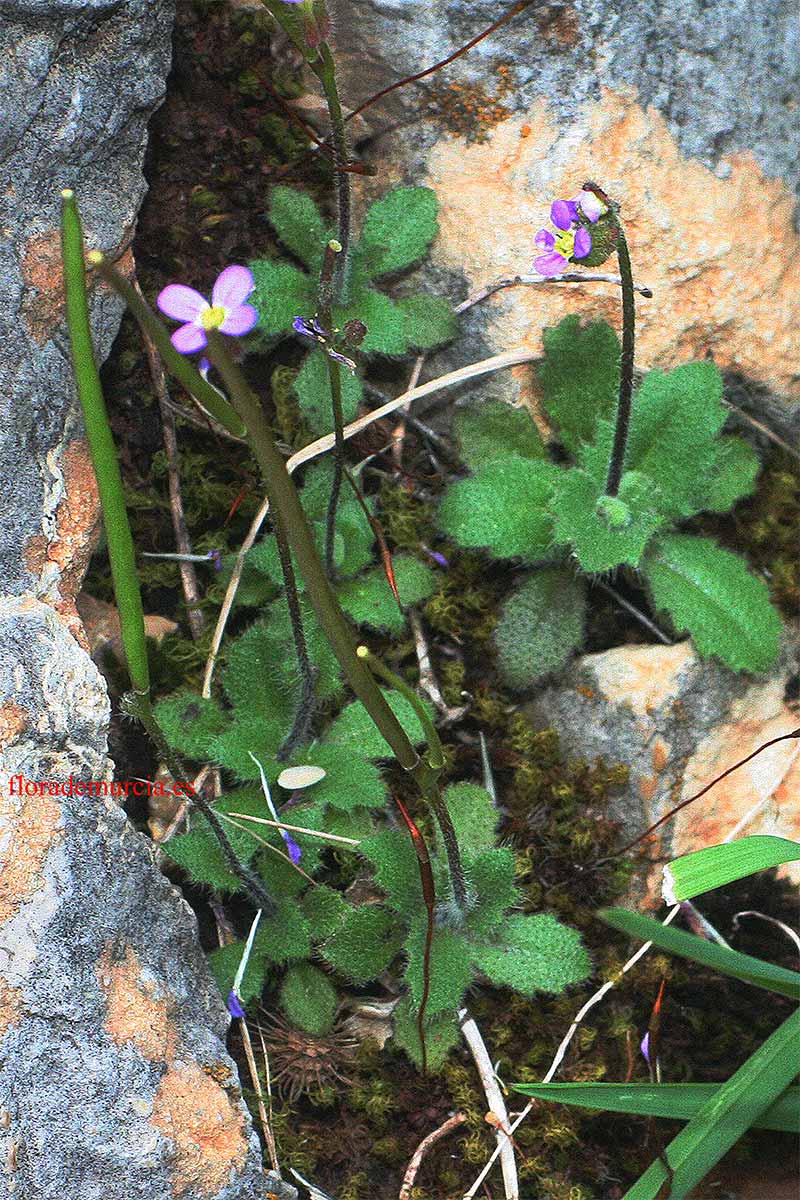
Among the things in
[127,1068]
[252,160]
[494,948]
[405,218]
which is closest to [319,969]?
[494,948]

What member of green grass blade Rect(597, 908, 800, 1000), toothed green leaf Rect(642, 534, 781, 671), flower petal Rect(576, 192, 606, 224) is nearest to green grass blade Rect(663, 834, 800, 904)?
green grass blade Rect(597, 908, 800, 1000)

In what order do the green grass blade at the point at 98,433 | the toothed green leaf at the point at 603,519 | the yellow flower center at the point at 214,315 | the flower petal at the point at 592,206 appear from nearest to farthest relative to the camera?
the green grass blade at the point at 98,433
the yellow flower center at the point at 214,315
the flower petal at the point at 592,206
the toothed green leaf at the point at 603,519

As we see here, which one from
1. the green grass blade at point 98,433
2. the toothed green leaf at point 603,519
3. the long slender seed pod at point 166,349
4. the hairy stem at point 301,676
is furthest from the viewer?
the toothed green leaf at point 603,519

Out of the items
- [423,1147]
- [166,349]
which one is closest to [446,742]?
[423,1147]

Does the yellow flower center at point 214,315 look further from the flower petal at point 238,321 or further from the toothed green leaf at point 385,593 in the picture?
the toothed green leaf at point 385,593

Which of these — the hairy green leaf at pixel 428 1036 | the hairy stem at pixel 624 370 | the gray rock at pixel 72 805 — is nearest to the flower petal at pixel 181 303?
the gray rock at pixel 72 805

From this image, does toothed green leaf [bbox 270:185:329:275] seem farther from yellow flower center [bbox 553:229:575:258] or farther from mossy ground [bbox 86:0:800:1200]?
yellow flower center [bbox 553:229:575:258]

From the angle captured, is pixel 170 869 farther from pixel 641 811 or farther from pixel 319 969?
pixel 641 811
